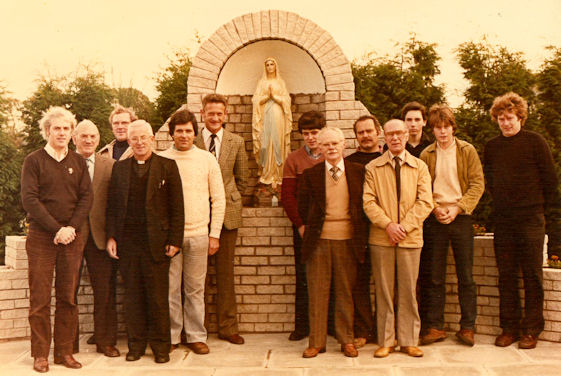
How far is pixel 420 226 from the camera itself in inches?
166

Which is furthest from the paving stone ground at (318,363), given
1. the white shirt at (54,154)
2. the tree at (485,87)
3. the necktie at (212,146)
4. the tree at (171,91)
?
the tree at (171,91)

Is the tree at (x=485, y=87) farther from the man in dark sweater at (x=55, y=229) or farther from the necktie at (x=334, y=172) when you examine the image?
the man in dark sweater at (x=55, y=229)

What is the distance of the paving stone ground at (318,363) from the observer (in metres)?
3.92

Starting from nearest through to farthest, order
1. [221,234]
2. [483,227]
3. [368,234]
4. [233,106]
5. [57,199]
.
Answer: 1. [57,199]
2. [368,234]
3. [221,234]
4. [233,106]
5. [483,227]

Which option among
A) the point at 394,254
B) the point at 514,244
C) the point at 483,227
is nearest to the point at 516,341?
the point at 514,244

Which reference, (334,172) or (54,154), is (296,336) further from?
(54,154)

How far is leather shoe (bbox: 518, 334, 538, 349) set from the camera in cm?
439

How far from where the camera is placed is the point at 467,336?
449 cm

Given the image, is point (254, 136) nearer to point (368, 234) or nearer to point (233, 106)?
point (233, 106)

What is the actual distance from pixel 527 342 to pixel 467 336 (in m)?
0.46

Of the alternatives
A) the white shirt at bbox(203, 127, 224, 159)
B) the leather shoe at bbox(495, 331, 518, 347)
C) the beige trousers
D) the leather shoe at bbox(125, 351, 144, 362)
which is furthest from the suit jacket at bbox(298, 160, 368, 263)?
the leather shoe at bbox(125, 351, 144, 362)

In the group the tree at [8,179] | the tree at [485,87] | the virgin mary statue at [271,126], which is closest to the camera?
the virgin mary statue at [271,126]

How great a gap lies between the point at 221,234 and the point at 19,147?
31.8ft

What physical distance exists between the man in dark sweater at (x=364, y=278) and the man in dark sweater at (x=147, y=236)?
1496mm
